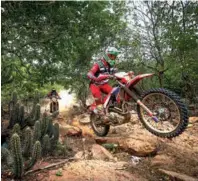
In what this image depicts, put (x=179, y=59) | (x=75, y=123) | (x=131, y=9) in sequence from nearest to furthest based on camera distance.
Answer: (x=179, y=59), (x=75, y=123), (x=131, y=9)

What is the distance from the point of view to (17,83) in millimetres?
12820

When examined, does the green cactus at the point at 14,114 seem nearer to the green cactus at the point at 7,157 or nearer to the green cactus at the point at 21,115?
the green cactus at the point at 21,115

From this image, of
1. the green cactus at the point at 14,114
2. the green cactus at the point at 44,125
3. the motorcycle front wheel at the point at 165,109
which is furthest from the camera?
the green cactus at the point at 14,114

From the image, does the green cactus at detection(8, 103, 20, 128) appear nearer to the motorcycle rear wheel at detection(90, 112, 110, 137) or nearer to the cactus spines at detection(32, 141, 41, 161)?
the motorcycle rear wheel at detection(90, 112, 110, 137)

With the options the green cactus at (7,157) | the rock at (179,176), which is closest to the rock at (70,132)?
the green cactus at (7,157)

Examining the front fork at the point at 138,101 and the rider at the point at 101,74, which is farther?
the rider at the point at 101,74

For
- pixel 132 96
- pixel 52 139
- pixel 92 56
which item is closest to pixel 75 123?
pixel 92 56

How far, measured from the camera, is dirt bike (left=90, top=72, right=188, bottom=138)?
4.25 metres

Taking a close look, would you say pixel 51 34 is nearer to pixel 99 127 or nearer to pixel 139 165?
pixel 99 127

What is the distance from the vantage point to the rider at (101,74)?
16.6ft

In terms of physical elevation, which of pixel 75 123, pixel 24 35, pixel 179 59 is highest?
pixel 24 35

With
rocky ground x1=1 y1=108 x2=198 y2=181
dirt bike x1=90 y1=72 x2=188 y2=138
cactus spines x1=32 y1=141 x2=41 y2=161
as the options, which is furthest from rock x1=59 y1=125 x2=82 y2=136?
cactus spines x1=32 y1=141 x2=41 y2=161

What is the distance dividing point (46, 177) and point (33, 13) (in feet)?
24.9

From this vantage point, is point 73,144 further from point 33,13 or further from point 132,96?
point 33,13
